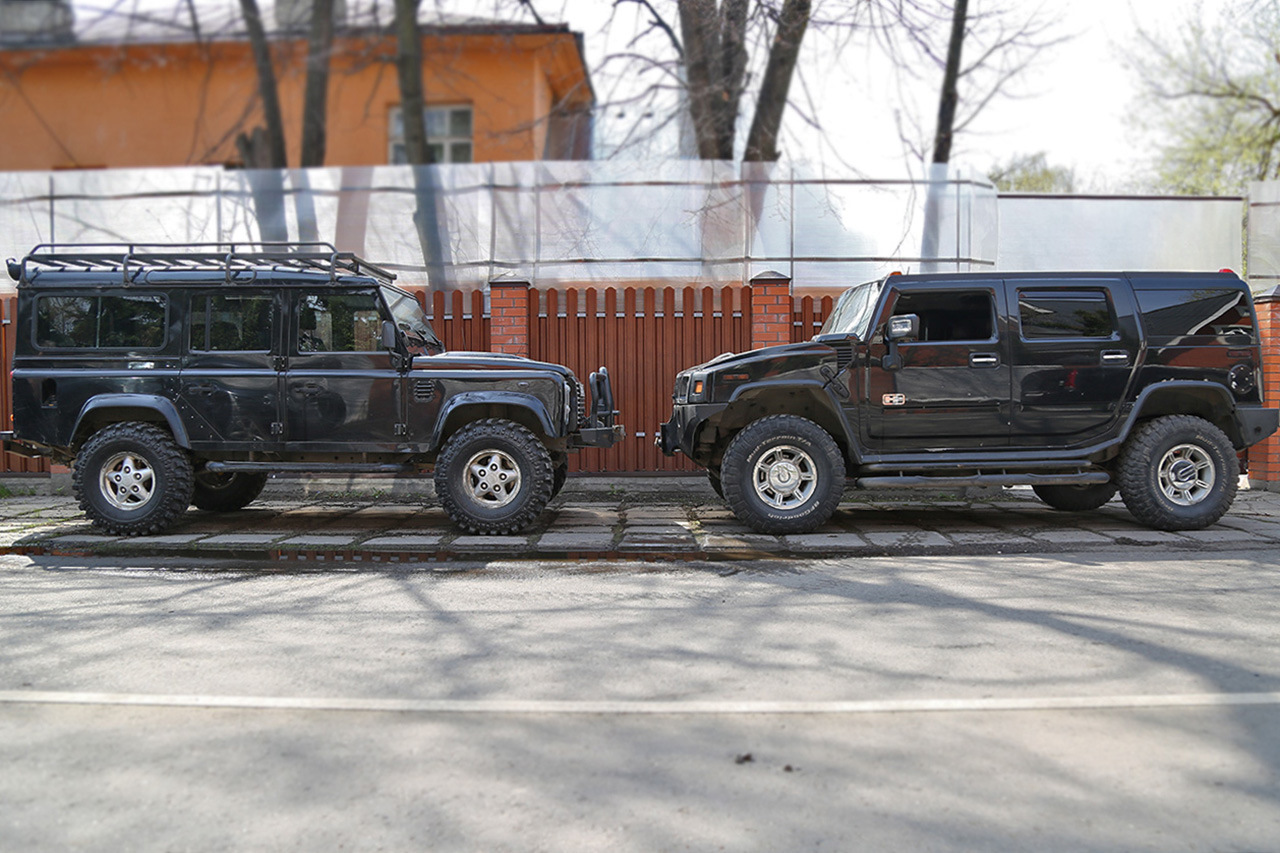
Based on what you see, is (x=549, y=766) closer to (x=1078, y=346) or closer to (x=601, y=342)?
(x=1078, y=346)

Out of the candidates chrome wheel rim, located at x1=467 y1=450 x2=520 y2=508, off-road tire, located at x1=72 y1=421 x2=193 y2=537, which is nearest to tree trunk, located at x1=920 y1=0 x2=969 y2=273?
chrome wheel rim, located at x1=467 y1=450 x2=520 y2=508

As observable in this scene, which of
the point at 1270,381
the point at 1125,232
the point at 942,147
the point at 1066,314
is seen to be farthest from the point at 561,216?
the point at 1270,381

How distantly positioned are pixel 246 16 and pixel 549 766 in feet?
33.6

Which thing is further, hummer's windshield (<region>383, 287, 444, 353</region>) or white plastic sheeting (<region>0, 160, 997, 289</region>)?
white plastic sheeting (<region>0, 160, 997, 289</region>)

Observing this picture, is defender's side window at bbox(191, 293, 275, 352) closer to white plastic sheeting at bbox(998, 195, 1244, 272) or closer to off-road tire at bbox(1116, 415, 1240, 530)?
off-road tire at bbox(1116, 415, 1240, 530)

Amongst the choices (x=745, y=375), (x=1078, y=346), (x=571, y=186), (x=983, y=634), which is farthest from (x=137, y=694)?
(x=571, y=186)

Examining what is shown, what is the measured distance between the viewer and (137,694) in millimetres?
3756

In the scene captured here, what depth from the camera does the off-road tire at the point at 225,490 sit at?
29.1 ft

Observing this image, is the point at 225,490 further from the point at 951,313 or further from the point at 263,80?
the point at 951,313

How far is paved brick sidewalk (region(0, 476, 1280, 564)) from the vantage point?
7.11 meters

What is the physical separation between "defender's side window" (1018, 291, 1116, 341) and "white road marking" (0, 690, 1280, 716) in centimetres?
462

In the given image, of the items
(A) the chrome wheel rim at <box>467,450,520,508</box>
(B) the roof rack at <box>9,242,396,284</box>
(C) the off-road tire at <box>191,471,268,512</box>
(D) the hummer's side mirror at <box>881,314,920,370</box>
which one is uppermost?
(B) the roof rack at <box>9,242,396,284</box>

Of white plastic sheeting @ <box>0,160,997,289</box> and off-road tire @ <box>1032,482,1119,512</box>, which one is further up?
white plastic sheeting @ <box>0,160,997,289</box>

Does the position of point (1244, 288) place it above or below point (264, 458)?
above
